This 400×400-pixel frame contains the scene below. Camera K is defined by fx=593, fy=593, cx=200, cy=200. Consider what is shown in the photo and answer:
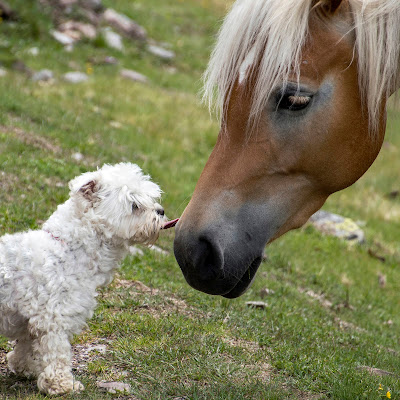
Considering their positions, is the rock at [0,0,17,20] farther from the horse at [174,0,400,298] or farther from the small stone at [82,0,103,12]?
the horse at [174,0,400,298]

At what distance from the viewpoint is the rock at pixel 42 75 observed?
11823 mm

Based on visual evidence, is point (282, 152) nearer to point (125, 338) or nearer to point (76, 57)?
point (125, 338)

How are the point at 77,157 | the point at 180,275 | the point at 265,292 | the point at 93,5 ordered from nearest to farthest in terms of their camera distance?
1. the point at 180,275
2. the point at 265,292
3. the point at 77,157
4. the point at 93,5

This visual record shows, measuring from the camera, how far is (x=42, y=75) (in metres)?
12.0

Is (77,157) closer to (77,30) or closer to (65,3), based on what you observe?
(77,30)

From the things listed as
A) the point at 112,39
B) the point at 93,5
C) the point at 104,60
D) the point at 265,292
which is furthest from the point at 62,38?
the point at 265,292

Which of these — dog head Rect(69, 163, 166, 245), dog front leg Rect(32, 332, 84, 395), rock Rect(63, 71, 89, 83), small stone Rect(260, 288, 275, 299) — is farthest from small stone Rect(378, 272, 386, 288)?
rock Rect(63, 71, 89, 83)

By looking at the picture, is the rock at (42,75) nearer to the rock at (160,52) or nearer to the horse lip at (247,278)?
the rock at (160,52)

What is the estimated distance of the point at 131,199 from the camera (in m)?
3.70

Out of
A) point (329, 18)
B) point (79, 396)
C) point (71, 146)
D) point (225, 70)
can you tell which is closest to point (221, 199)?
point (225, 70)

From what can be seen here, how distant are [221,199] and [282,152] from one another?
1.50 ft

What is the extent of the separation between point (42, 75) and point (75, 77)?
0.69m

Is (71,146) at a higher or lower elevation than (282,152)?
lower

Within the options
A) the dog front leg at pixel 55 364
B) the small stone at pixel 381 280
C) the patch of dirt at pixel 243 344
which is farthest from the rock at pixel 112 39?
the dog front leg at pixel 55 364
